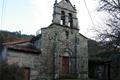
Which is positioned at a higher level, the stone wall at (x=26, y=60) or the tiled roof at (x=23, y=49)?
the tiled roof at (x=23, y=49)

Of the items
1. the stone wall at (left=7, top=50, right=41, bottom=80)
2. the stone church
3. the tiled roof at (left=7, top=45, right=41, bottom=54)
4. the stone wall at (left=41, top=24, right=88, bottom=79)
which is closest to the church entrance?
the stone church

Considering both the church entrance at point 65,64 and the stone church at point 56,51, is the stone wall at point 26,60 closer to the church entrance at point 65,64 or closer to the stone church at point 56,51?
the stone church at point 56,51

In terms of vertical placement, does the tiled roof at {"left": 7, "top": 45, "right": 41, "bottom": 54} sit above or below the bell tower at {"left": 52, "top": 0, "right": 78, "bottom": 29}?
below

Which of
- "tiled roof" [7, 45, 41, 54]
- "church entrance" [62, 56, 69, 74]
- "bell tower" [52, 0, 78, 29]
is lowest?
"church entrance" [62, 56, 69, 74]

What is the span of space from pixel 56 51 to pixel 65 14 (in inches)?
198

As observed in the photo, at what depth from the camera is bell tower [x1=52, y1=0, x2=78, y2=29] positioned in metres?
28.5

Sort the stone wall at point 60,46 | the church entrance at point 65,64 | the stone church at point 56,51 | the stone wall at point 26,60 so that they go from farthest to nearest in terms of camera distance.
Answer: the church entrance at point 65,64, the stone wall at point 60,46, the stone church at point 56,51, the stone wall at point 26,60

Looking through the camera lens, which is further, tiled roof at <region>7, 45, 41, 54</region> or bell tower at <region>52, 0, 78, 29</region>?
bell tower at <region>52, 0, 78, 29</region>

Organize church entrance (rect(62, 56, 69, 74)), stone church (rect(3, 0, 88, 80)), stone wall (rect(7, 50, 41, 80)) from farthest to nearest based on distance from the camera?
church entrance (rect(62, 56, 69, 74)) < stone church (rect(3, 0, 88, 80)) < stone wall (rect(7, 50, 41, 80))

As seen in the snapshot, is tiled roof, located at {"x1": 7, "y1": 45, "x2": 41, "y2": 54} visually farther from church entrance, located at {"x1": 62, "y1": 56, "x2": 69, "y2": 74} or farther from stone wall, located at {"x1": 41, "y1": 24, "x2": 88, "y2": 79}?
church entrance, located at {"x1": 62, "y1": 56, "x2": 69, "y2": 74}

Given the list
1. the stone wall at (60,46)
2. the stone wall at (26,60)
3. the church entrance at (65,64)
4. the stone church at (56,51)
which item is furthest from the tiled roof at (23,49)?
the church entrance at (65,64)

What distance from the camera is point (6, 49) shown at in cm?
2433

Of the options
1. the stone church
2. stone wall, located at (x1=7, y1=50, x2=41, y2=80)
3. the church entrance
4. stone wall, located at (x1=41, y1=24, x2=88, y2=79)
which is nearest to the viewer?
stone wall, located at (x1=7, y1=50, x2=41, y2=80)

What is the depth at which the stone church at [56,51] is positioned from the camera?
2552cm
